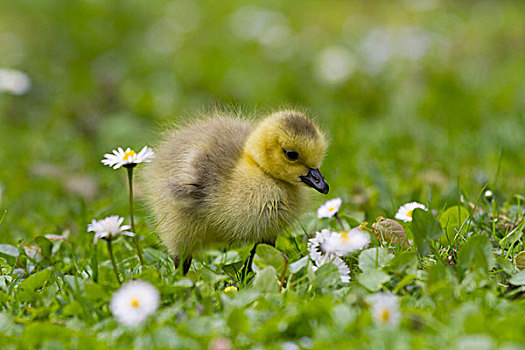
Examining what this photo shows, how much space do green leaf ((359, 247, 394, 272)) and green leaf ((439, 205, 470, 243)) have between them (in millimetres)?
457

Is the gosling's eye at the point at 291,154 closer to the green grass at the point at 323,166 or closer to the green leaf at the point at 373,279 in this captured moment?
the green grass at the point at 323,166

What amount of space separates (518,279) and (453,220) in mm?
685

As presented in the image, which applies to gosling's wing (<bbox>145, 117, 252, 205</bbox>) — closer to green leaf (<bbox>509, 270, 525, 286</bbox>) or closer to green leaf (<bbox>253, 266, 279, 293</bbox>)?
green leaf (<bbox>253, 266, 279, 293</bbox>)

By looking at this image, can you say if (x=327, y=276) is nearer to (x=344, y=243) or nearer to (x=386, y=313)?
(x=344, y=243)

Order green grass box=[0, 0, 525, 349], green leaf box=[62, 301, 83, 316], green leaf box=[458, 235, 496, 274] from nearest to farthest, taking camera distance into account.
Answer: green grass box=[0, 0, 525, 349] → green leaf box=[62, 301, 83, 316] → green leaf box=[458, 235, 496, 274]

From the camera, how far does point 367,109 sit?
6.30 m

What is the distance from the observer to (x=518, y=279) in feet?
8.32

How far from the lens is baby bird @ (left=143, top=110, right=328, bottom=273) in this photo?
2.99 metres

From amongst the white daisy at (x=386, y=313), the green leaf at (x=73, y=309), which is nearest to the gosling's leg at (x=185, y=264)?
the green leaf at (x=73, y=309)

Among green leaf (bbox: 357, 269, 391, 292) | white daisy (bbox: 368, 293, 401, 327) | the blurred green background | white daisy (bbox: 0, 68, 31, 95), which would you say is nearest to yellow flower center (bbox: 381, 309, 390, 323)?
white daisy (bbox: 368, 293, 401, 327)

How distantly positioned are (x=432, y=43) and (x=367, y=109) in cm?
170

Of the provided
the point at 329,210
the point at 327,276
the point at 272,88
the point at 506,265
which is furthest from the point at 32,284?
the point at 272,88

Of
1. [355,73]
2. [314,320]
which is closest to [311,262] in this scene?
[314,320]

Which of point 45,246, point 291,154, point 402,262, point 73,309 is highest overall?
point 291,154
